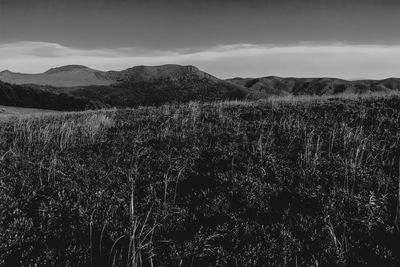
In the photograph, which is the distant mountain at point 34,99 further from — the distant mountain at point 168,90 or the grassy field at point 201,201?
the grassy field at point 201,201

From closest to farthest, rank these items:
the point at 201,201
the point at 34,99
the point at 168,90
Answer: the point at 201,201 < the point at 34,99 < the point at 168,90

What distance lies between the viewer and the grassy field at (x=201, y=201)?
429 cm

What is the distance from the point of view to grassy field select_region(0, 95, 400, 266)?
4285 millimetres

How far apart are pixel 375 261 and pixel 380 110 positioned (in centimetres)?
835

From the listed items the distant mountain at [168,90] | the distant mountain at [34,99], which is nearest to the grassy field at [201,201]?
the distant mountain at [34,99]

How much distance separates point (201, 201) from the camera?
5.63 meters

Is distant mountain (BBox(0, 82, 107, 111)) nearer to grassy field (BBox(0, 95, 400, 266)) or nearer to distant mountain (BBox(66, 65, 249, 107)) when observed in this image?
distant mountain (BBox(66, 65, 249, 107))

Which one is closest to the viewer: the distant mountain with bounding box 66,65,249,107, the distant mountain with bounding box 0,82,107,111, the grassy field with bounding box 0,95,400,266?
the grassy field with bounding box 0,95,400,266

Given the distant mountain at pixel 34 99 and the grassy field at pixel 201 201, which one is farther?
the distant mountain at pixel 34 99

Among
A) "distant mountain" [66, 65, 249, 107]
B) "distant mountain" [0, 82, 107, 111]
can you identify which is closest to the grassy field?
"distant mountain" [0, 82, 107, 111]

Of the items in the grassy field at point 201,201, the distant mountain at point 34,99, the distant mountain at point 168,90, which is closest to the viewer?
the grassy field at point 201,201

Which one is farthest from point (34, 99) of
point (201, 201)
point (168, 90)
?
point (201, 201)

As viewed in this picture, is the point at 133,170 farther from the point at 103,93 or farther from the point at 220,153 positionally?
the point at 103,93

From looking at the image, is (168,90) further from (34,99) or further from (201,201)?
(201,201)
